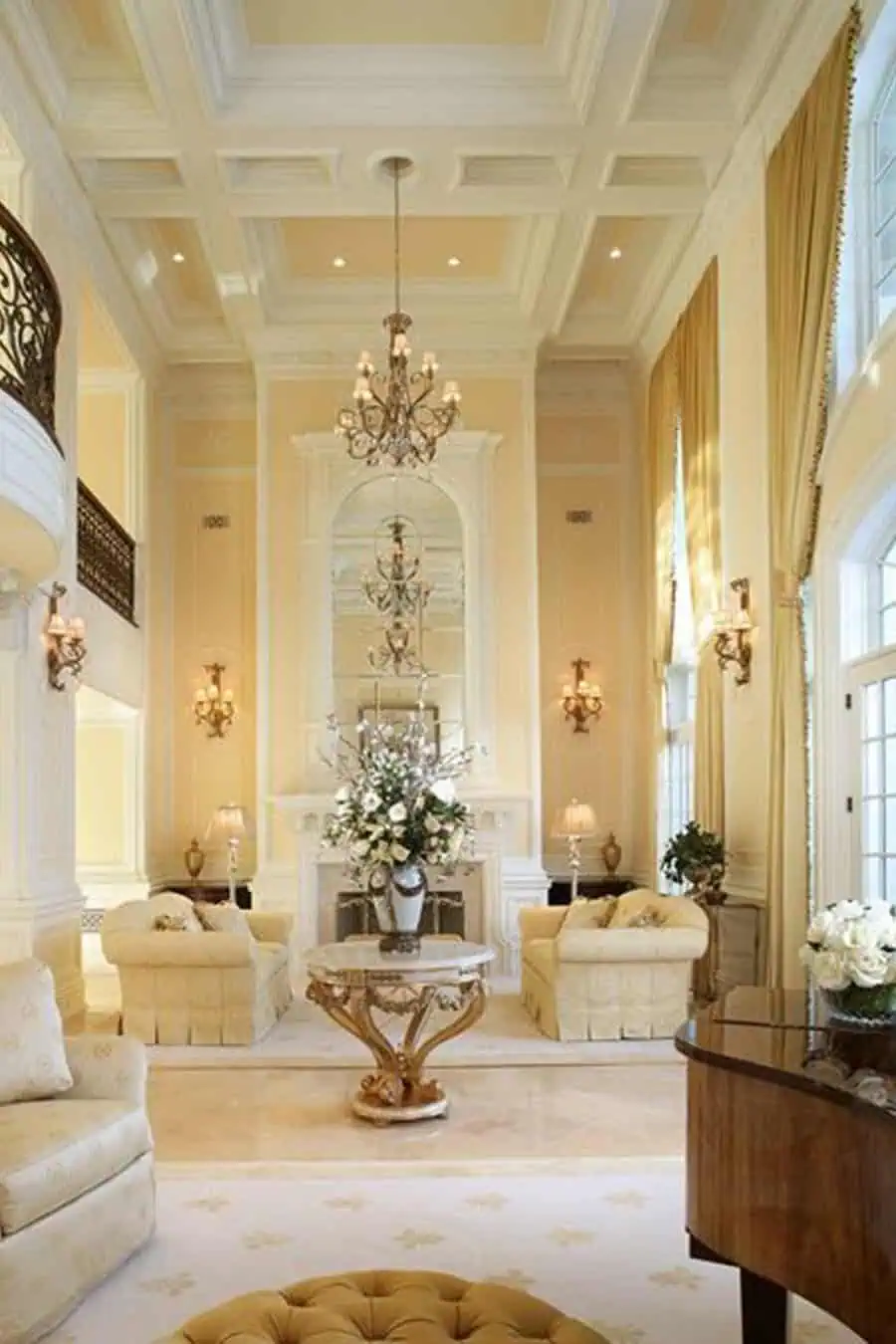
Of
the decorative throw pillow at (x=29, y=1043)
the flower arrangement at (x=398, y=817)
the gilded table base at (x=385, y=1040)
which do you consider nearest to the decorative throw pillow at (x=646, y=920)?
the flower arrangement at (x=398, y=817)

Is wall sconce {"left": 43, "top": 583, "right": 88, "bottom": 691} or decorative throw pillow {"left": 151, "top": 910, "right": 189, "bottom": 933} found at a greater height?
wall sconce {"left": 43, "top": 583, "right": 88, "bottom": 691}

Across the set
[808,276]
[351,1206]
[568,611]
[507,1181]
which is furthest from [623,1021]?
[568,611]

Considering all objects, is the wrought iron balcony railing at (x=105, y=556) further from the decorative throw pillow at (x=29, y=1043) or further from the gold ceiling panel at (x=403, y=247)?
the decorative throw pillow at (x=29, y=1043)

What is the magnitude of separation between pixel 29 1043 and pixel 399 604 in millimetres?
7997

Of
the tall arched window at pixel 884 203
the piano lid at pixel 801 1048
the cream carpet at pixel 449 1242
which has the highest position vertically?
the tall arched window at pixel 884 203

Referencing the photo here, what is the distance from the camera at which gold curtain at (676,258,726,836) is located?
388 inches

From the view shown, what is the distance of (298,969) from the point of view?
11688mm

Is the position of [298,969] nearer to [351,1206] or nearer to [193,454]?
[193,454]

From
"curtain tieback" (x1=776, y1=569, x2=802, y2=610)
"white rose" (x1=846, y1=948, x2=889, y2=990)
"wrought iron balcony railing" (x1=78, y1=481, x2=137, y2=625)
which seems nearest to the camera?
"white rose" (x1=846, y1=948, x2=889, y2=990)

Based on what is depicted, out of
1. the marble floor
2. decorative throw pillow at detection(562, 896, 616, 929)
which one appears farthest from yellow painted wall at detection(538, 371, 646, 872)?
the marble floor

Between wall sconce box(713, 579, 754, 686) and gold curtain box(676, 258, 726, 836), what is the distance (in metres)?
0.43

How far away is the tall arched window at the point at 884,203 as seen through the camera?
23.2 feet

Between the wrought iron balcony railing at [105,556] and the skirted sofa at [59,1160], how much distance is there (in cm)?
596

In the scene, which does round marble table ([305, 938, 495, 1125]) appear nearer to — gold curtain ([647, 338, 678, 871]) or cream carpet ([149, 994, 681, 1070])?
cream carpet ([149, 994, 681, 1070])
